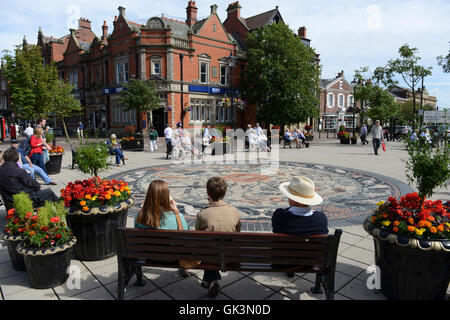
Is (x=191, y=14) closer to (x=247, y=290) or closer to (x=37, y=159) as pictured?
(x=37, y=159)

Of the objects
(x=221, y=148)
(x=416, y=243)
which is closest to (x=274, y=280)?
(x=416, y=243)

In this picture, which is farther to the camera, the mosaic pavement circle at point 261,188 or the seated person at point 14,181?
the mosaic pavement circle at point 261,188

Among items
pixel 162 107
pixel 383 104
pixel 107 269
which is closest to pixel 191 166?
pixel 107 269

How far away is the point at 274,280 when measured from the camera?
371 cm

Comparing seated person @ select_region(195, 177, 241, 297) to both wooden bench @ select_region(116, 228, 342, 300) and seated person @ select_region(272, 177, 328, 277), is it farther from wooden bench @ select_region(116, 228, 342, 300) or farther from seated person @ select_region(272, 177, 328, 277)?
seated person @ select_region(272, 177, 328, 277)

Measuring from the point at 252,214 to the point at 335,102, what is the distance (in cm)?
5273

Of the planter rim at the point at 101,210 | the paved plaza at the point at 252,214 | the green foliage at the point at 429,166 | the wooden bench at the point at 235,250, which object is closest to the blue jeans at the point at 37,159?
the paved plaza at the point at 252,214

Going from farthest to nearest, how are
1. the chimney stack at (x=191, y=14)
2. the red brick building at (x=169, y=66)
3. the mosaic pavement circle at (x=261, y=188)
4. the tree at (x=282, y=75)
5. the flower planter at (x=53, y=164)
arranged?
the chimney stack at (x=191, y=14) < the tree at (x=282, y=75) < the red brick building at (x=169, y=66) < the flower planter at (x=53, y=164) < the mosaic pavement circle at (x=261, y=188)

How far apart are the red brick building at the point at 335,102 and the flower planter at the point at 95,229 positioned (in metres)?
51.2

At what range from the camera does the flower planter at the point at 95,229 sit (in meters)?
3.97

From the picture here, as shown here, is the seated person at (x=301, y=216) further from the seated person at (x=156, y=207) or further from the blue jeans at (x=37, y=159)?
the blue jeans at (x=37, y=159)

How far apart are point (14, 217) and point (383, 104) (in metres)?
37.7
